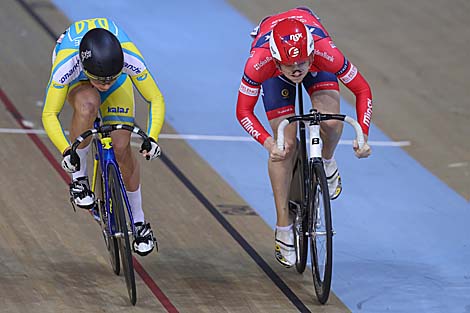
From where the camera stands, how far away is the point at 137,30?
30.3 feet

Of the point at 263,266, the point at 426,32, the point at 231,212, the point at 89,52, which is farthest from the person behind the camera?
the point at 426,32

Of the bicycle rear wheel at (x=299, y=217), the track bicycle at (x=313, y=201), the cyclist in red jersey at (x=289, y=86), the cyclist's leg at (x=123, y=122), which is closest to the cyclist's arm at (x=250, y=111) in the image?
the cyclist in red jersey at (x=289, y=86)

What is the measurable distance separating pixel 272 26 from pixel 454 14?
15.6 ft

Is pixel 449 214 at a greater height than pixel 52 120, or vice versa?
pixel 52 120

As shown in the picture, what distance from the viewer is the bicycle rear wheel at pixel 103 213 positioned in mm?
5176

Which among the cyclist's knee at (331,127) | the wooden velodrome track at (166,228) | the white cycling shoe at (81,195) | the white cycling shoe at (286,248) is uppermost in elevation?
the cyclist's knee at (331,127)

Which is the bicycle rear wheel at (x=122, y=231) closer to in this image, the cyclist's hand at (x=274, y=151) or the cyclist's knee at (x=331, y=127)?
the cyclist's hand at (x=274, y=151)

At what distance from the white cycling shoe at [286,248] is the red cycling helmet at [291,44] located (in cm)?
95

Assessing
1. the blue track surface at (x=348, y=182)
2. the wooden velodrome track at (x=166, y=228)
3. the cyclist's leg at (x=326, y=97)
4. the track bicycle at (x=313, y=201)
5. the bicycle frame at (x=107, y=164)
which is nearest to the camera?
the track bicycle at (x=313, y=201)

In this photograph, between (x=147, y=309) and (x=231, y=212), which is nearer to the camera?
(x=147, y=309)

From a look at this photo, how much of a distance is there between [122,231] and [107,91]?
2.33ft

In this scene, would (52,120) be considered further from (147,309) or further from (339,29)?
(339,29)

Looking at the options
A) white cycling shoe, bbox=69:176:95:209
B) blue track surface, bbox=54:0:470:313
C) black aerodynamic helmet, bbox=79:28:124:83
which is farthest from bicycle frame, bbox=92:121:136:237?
blue track surface, bbox=54:0:470:313

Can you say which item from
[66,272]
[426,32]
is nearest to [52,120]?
[66,272]
